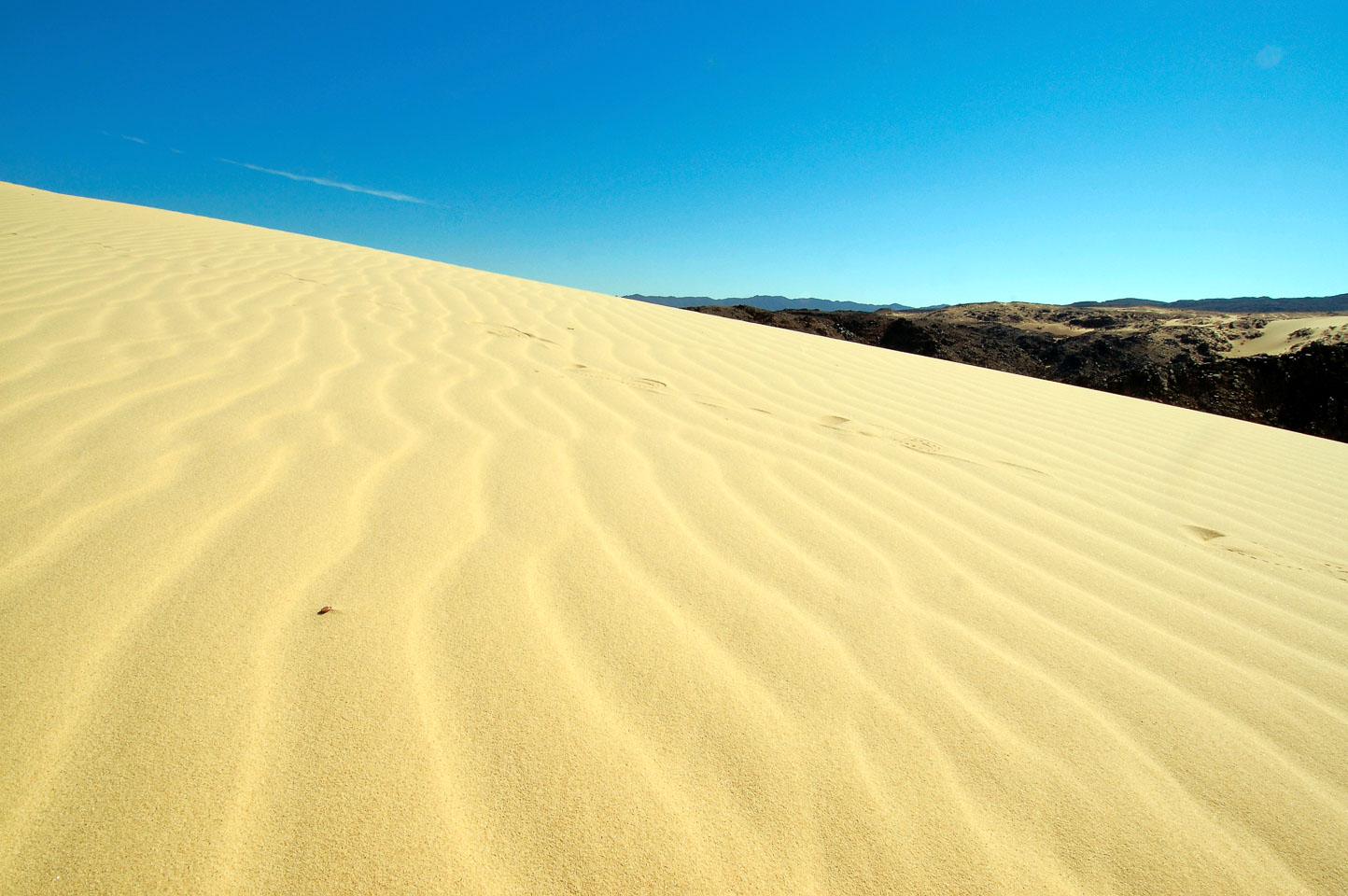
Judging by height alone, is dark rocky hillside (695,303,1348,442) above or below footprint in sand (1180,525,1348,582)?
above

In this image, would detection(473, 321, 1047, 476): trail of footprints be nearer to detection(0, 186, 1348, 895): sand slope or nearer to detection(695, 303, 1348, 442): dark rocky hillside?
detection(0, 186, 1348, 895): sand slope

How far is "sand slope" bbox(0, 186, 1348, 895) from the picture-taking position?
29.1 inches

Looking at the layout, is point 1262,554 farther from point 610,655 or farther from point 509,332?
point 509,332

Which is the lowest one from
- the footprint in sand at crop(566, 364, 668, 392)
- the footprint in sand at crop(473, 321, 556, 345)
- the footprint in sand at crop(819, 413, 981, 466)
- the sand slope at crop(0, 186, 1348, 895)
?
the sand slope at crop(0, 186, 1348, 895)

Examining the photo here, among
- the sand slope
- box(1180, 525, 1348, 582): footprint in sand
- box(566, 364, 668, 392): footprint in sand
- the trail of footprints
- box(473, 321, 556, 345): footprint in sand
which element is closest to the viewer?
the sand slope

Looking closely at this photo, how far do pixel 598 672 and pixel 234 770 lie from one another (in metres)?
0.50

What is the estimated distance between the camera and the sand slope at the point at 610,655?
2.43 feet

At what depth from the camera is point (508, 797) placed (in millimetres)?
778

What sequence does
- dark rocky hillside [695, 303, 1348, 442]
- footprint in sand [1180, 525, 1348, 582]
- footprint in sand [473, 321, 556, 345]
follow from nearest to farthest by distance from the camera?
footprint in sand [1180, 525, 1348, 582], footprint in sand [473, 321, 556, 345], dark rocky hillside [695, 303, 1348, 442]

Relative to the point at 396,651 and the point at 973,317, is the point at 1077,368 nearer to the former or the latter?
the point at 973,317

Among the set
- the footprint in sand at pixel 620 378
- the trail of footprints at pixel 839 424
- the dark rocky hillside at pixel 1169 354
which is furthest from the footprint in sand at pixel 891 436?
the dark rocky hillside at pixel 1169 354

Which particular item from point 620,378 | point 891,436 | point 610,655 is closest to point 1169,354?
point 891,436

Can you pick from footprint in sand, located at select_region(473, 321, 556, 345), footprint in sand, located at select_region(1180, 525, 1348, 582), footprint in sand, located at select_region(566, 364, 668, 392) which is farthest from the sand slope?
footprint in sand, located at select_region(473, 321, 556, 345)

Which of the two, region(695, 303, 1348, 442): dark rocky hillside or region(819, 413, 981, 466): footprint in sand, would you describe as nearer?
region(819, 413, 981, 466): footprint in sand
